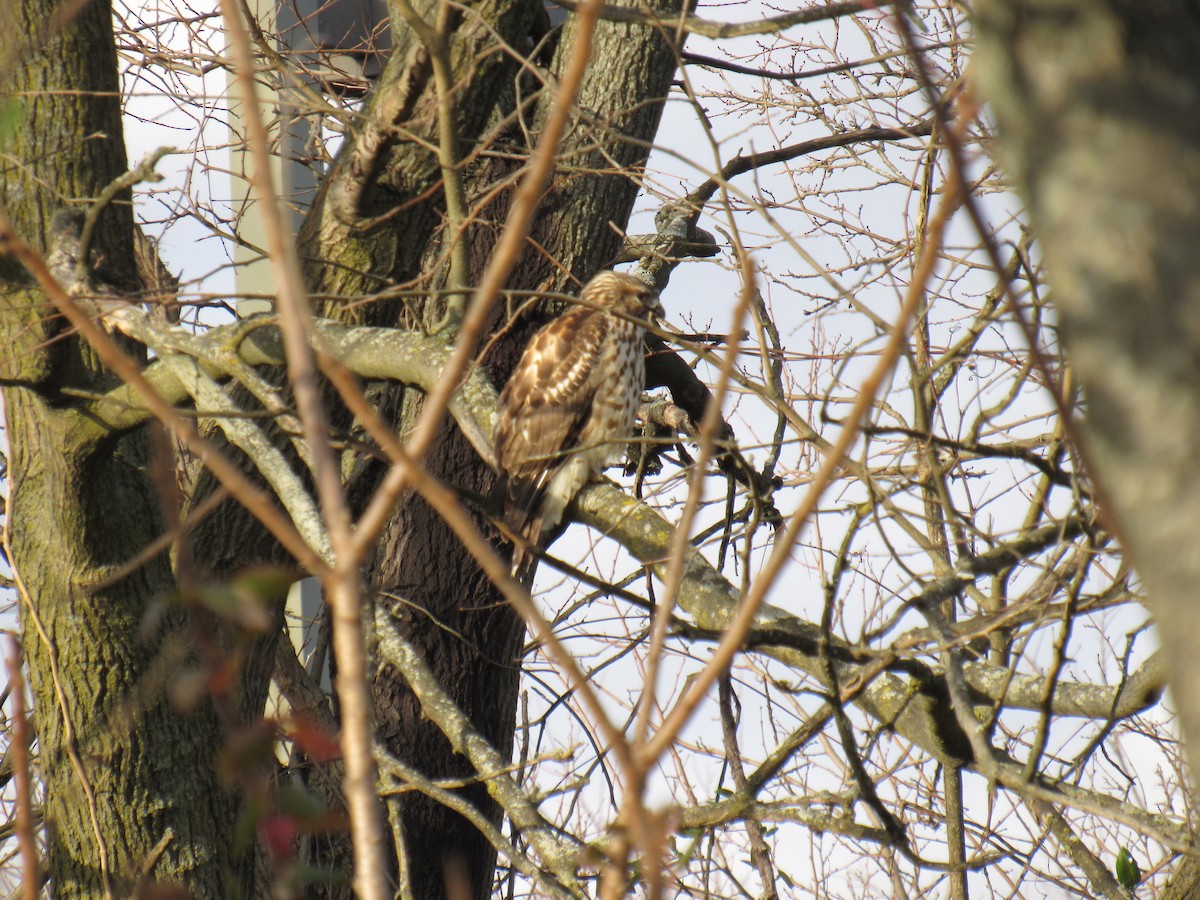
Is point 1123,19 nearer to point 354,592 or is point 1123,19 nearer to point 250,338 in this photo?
point 354,592

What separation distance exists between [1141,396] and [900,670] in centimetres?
188

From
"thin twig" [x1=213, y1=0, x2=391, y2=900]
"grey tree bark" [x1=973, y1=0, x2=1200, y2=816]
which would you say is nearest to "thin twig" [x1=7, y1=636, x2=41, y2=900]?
"thin twig" [x1=213, y1=0, x2=391, y2=900]

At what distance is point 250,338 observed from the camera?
12.4 ft

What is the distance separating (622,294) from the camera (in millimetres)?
5156

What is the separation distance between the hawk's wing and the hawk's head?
0.32 ft

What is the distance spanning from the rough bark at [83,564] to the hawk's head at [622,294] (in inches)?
69.9

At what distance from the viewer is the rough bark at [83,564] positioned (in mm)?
4051

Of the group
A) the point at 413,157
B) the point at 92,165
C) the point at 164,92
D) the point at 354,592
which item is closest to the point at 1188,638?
the point at 354,592

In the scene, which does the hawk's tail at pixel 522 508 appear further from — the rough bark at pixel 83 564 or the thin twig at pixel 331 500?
the thin twig at pixel 331 500

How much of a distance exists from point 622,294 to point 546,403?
0.60 m

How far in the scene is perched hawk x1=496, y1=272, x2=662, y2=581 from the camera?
4.69 meters

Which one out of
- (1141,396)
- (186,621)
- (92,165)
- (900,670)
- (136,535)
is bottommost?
(1141,396)

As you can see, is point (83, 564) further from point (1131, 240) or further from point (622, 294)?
point (1131, 240)

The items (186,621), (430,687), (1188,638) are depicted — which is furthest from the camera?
(186,621)
